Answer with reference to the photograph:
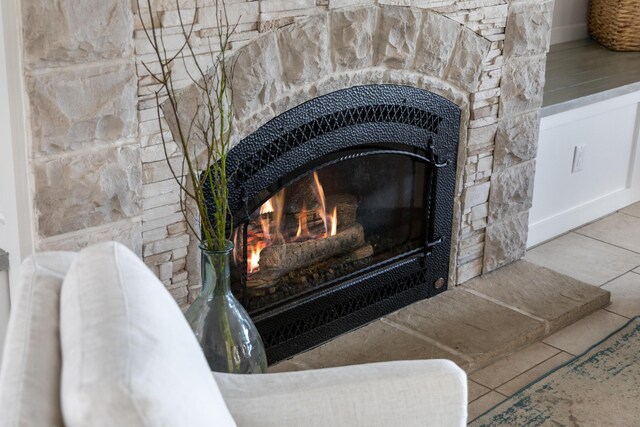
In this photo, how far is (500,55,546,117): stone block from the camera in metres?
2.94

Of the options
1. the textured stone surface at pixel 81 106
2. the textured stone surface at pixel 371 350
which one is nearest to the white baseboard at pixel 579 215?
the textured stone surface at pixel 371 350

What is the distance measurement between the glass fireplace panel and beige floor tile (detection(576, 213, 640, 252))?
1121mm

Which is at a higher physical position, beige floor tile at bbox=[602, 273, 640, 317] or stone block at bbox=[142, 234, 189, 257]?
stone block at bbox=[142, 234, 189, 257]

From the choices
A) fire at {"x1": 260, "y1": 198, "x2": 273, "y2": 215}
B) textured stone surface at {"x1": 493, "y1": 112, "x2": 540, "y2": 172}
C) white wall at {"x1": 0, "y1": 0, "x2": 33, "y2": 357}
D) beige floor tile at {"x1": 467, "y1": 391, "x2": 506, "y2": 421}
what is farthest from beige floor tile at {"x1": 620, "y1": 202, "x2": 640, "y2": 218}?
white wall at {"x1": 0, "y1": 0, "x2": 33, "y2": 357}

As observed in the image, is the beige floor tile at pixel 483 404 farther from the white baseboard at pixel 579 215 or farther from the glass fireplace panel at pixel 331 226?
the white baseboard at pixel 579 215

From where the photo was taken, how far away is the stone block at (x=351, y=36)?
237 centimetres

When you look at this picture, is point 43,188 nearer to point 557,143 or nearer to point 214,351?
point 214,351

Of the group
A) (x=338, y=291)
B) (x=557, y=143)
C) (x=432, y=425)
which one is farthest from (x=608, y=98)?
(x=432, y=425)

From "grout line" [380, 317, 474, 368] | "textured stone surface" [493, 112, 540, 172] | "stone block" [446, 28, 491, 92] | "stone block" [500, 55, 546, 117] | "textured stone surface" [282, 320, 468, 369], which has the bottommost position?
"grout line" [380, 317, 474, 368]

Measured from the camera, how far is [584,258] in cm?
348

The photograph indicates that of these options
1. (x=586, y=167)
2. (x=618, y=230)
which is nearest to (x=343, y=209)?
(x=586, y=167)

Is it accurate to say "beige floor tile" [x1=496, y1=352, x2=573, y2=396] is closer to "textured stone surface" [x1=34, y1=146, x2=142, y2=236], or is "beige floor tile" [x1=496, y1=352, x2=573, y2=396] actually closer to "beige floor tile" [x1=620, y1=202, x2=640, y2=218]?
"textured stone surface" [x1=34, y1=146, x2=142, y2=236]

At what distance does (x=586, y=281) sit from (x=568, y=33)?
1.63 metres

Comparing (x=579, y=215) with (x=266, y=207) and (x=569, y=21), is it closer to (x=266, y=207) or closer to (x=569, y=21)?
(x=569, y=21)
